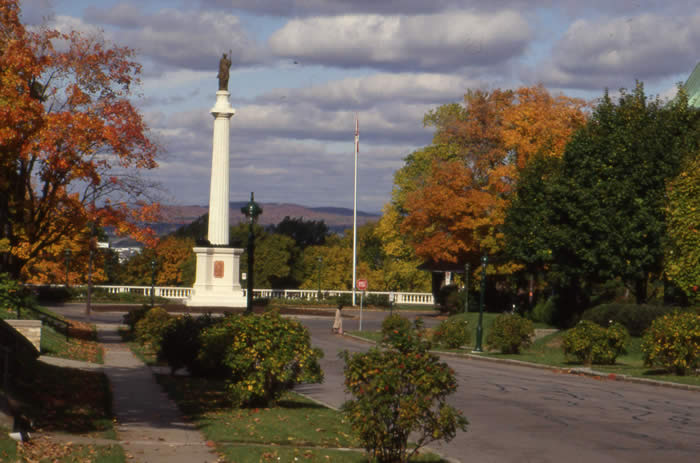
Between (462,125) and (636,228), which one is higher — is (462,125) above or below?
above

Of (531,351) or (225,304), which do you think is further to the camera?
(225,304)

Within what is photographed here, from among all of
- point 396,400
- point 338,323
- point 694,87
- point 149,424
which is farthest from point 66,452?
point 694,87

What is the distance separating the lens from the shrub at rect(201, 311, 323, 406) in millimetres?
16672

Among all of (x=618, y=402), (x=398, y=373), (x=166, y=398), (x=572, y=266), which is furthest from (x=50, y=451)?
(x=572, y=266)

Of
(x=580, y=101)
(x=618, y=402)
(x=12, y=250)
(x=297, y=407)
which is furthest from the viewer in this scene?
(x=580, y=101)

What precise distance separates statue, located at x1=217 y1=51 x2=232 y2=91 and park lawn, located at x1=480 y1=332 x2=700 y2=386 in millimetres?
31094

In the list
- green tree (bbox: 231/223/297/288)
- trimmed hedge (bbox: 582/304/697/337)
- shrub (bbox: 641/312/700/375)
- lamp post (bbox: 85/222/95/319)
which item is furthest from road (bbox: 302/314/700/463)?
green tree (bbox: 231/223/297/288)

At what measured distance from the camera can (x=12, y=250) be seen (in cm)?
2991

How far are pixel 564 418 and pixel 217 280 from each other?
45.9 m

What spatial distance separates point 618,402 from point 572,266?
22.2 meters

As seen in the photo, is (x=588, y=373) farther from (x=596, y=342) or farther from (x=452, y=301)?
(x=452, y=301)

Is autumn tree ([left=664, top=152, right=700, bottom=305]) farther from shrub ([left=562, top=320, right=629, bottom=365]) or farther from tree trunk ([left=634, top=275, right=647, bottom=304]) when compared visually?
shrub ([left=562, top=320, right=629, bottom=365])

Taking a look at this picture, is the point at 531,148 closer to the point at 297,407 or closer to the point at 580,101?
the point at 580,101

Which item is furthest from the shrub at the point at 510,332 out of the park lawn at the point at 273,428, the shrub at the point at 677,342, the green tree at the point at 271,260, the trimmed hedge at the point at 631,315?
the green tree at the point at 271,260
